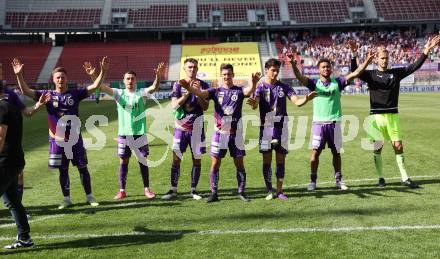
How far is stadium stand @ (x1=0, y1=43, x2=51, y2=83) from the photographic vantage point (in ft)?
171

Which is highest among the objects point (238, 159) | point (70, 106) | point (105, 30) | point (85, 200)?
point (105, 30)

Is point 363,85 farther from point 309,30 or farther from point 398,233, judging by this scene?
point 398,233

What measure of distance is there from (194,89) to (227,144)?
1.04 m

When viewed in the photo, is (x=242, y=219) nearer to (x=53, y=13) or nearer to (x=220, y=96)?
(x=220, y=96)

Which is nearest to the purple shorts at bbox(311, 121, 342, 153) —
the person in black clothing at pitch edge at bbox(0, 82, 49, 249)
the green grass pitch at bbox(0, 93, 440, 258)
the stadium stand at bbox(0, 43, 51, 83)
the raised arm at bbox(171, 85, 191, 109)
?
the green grass pitch at bbox(0, 93, 440, 258)

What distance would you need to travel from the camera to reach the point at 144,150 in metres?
8.52

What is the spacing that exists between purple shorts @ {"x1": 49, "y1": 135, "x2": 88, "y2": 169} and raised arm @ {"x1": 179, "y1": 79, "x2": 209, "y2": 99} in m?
1.96

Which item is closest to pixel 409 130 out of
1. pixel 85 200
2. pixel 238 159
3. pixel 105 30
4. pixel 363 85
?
pixel 238 159

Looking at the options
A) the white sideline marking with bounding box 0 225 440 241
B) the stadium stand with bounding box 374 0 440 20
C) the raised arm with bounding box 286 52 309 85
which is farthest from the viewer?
the stadium stand with bounding box 374 0 440 20

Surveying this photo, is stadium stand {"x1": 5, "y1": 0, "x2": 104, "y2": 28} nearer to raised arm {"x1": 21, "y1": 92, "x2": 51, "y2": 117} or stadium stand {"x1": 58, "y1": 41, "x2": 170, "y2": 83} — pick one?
stadium stand {"x1": 58, "y1": 41, "x2": 170, "y2": 83}

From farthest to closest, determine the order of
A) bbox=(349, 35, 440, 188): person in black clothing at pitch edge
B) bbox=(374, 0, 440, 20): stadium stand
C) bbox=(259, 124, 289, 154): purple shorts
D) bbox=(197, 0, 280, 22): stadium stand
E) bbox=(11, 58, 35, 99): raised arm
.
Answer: bbox=(197, 0, 280, 22): stadium stand → bbox=(374, 0, 440, 20): stadium stand → bbox=(349, 35, 440, 188): person in black clothing at pitch edge → bbox=(259, 124, 289, 154): purple shorts → bbox=(11, 58, 35, 99): raised arm

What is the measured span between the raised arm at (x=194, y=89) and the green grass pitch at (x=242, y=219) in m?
1.74

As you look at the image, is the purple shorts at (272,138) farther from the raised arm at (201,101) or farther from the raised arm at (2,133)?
the raised arm at (2,133)

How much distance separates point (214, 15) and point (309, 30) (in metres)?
12.0
